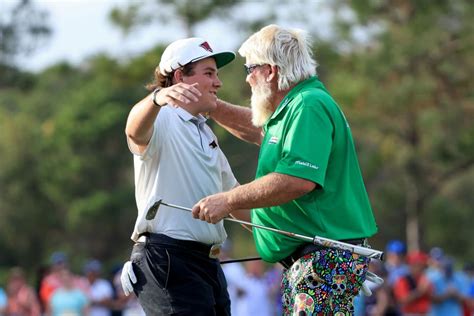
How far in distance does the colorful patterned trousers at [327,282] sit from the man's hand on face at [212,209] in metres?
0.64

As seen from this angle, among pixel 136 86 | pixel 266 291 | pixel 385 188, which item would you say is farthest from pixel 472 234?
pixel 266 291

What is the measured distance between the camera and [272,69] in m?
7.16

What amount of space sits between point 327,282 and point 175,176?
1215mm

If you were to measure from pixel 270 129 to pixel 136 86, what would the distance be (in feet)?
132

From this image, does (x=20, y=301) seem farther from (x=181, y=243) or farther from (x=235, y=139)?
(x=235, y=139)

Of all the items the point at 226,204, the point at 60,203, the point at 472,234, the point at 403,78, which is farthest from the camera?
the point at 60,203

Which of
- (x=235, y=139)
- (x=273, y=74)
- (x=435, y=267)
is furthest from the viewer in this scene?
(x=235, y=139)

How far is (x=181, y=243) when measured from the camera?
7199 millimetres

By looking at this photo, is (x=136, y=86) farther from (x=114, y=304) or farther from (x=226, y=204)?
(x=226, y=204)

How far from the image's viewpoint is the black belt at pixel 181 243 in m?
7.19

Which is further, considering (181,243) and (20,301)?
→ (20,301)

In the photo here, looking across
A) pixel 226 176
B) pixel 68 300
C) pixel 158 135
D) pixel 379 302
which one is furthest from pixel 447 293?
pixel 158 135

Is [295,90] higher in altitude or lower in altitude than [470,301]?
higher

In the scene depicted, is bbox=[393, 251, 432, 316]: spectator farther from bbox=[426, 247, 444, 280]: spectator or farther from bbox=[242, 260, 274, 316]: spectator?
→ bbox=[242, 260, 274, 316]: spectator
